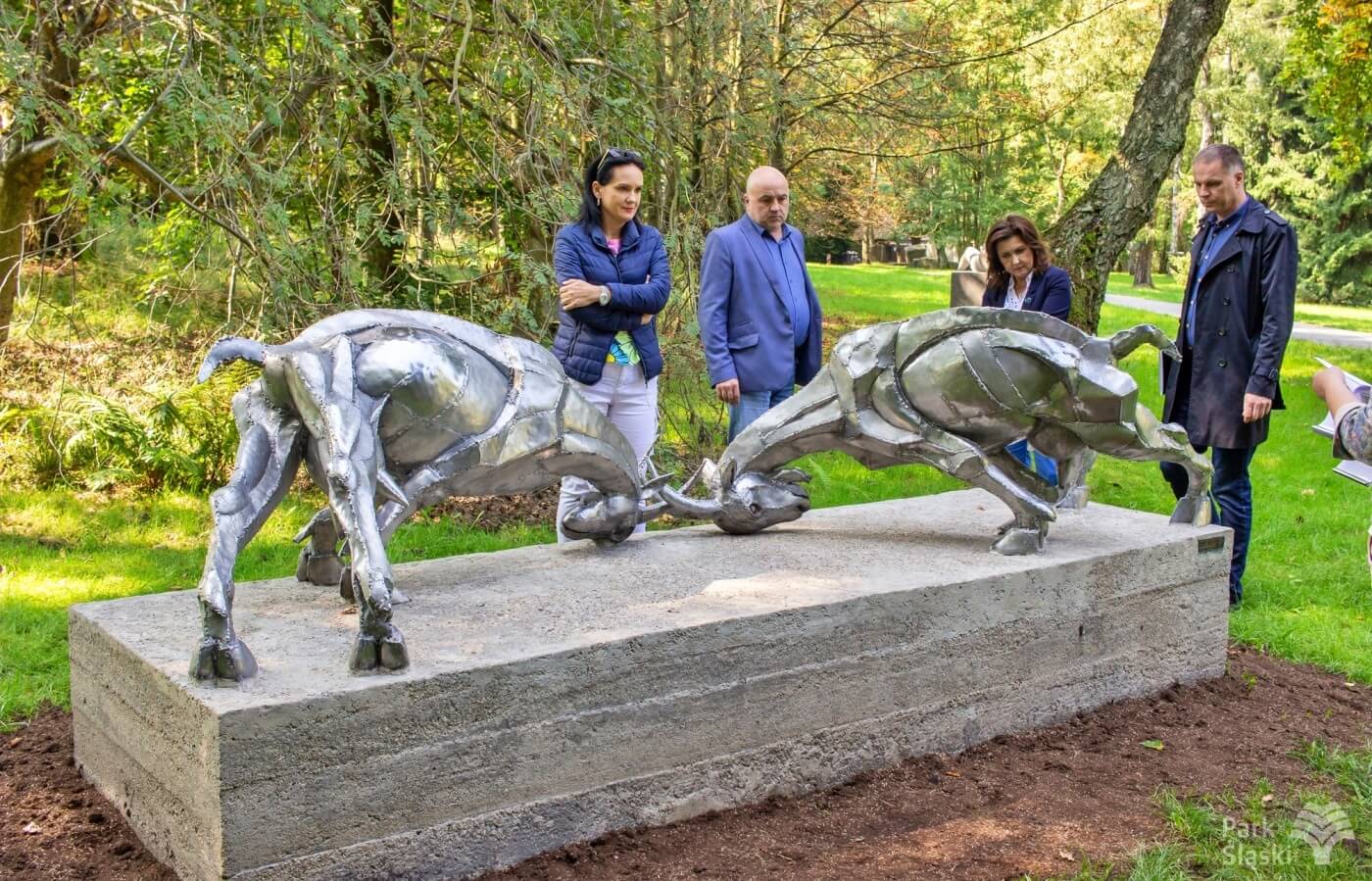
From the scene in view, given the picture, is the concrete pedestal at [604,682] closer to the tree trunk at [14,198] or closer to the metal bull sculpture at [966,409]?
the metal bull sculpture at [966,409]

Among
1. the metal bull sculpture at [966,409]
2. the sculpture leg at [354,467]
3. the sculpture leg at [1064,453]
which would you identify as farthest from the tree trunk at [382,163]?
the sculpture leg at [1064,453]

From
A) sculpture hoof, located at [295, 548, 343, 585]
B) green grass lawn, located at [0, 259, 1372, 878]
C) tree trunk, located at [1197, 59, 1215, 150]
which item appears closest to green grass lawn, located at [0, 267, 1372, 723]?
green grass lawn, located at [0, 259, 1372, 878]

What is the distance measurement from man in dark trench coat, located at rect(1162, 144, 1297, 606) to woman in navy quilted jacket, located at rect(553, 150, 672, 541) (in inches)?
94.4

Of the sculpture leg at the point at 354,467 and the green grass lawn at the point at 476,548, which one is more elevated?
the sculpture leg at the point at 354,467

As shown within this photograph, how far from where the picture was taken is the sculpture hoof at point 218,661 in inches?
120

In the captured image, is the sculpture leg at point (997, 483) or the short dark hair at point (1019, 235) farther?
the short dark hair at point (1019, 235)

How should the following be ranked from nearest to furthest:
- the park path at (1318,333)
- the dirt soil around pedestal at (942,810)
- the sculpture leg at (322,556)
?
the dirt soil around pedestal at (942,810) < the sculpture leg at (322,556) < the park path at (1318,333)

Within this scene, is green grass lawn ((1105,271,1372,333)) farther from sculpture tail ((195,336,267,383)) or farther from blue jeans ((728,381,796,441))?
sculpture tail ((195,336,267,383))

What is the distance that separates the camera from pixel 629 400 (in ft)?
16.5

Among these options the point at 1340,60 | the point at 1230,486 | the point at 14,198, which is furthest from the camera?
the point at 1340,60

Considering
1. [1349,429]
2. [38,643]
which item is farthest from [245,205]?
[1349,429]

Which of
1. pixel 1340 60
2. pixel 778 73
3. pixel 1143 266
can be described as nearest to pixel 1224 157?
pixel 778 73

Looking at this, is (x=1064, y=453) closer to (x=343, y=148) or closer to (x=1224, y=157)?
(x=1224, y=157)

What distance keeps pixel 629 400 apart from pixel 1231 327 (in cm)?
265
